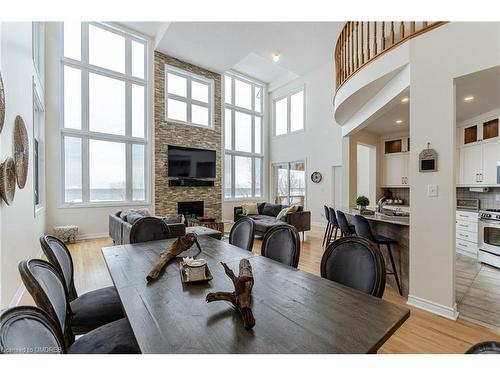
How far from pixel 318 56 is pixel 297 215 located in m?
4.94

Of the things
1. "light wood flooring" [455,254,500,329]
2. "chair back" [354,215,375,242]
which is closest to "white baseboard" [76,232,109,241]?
"chair back" [354,215,375,242]

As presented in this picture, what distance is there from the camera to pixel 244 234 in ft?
7.91

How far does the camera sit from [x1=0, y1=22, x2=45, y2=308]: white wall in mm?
2225

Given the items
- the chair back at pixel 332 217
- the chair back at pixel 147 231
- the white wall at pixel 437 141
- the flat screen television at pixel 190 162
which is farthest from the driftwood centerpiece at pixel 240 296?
→ the flat screen television at pixel 190 162

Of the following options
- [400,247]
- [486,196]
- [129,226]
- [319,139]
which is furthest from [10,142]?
[319,139]

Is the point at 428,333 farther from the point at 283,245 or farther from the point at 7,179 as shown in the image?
the point at 7,179

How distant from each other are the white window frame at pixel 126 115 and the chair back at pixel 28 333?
606 cm

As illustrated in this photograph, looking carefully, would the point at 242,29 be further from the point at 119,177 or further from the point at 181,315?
the point at 181,315

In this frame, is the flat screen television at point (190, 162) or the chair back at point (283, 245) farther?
the flat screen television at point (190, 162)

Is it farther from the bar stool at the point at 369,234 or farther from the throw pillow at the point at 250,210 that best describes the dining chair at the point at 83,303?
the throw pillow at the point at 250,210

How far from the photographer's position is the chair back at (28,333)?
0.70 m

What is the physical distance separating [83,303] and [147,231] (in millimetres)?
994

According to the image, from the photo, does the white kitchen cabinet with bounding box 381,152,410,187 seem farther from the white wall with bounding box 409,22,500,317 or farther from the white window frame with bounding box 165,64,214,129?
the white window frame with bounding box 165,64,214,129

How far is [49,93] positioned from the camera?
18.0 feet
